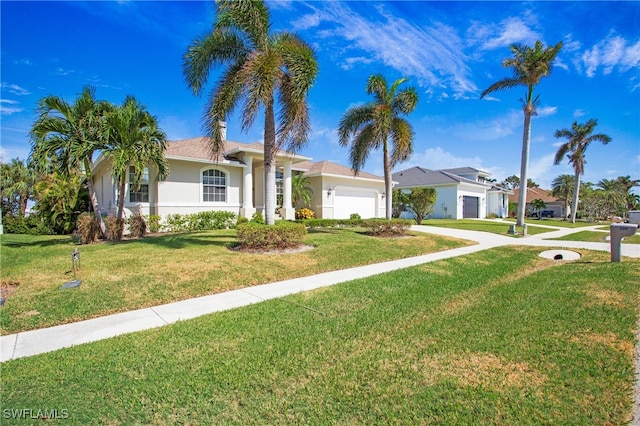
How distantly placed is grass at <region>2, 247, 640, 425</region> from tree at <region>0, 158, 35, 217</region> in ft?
83.4

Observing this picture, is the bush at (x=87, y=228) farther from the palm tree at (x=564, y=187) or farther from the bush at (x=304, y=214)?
the palm tree at (x=564, y=187)

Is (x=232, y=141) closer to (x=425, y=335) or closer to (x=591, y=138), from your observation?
(x=425, y=335)

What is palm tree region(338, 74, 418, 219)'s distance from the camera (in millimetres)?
15116

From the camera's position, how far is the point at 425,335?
436cm

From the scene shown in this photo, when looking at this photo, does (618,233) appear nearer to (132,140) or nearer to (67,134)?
(132,140)

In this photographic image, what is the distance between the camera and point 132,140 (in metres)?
12.0

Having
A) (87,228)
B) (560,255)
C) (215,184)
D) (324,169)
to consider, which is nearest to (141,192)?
(215,184)

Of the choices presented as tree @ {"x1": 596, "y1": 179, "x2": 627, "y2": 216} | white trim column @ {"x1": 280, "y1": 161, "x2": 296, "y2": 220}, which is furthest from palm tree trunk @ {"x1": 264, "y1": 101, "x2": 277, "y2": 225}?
tree @ {"x1": 596, "y1": 179, "x2": 627, "y2": 216}

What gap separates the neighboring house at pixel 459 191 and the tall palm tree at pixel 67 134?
3017 cm

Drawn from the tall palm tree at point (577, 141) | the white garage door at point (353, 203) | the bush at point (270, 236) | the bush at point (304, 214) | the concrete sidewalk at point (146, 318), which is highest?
the tall palm tree at point (577, 141)

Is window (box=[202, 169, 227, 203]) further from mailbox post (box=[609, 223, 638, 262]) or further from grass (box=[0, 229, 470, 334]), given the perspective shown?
mailbox post (box=[609, 223, 638, 262])

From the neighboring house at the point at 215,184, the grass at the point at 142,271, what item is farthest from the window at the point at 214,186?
the grass at the point at 142,271

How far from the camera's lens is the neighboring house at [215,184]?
16672 mm

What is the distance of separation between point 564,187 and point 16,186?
61.3 meters
